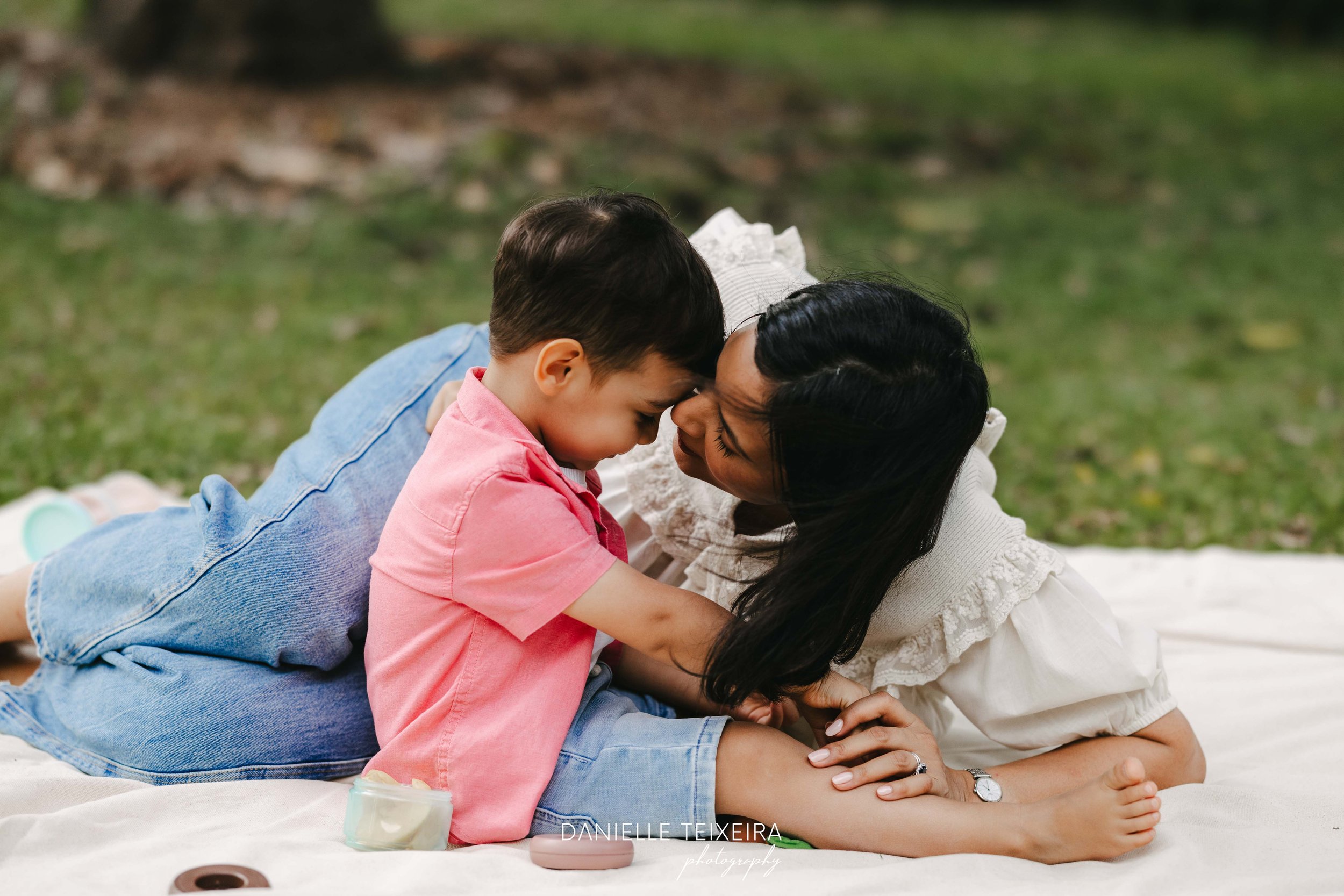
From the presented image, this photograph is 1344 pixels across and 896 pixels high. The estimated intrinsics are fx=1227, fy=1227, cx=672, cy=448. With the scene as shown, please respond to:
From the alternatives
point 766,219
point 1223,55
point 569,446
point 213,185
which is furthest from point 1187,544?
point 1223,55

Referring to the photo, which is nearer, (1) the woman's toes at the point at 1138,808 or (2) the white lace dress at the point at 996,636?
(1) the woman's toes at the point at 1138,808

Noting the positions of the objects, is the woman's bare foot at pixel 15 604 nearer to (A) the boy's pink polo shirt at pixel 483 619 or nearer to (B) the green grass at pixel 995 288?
(A) the boy's pink polo shirt at pixel 483 619

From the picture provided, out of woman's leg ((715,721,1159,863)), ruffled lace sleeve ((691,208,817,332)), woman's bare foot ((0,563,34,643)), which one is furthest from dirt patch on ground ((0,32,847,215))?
woman's leg ((715,721,1159,863))

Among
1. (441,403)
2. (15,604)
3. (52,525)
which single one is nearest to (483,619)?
(441,403)

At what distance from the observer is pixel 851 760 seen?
1933 millimetres

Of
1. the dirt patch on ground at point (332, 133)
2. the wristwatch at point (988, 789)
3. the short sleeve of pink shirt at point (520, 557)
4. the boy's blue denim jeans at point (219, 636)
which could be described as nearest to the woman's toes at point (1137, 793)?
the wristwatch at point (988, 789)

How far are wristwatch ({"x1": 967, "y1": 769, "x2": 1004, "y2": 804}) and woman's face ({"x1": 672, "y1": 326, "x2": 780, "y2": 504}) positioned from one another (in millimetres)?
587

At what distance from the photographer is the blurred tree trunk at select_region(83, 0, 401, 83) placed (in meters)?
6.47

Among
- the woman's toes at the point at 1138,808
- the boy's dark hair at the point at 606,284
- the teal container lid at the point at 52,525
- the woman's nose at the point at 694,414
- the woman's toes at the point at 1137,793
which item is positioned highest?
the boy's dark hair at the point at 606,284

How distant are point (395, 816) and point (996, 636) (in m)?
0.98

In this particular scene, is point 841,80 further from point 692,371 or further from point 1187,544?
point 692,371

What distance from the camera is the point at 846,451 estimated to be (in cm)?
180

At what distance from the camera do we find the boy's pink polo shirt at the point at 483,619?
1820mm

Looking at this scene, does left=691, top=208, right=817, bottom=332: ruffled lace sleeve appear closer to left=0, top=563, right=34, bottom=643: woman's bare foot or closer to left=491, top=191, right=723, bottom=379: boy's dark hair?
left=491, top=191, right=723, bottom=379: boy's dark hair
